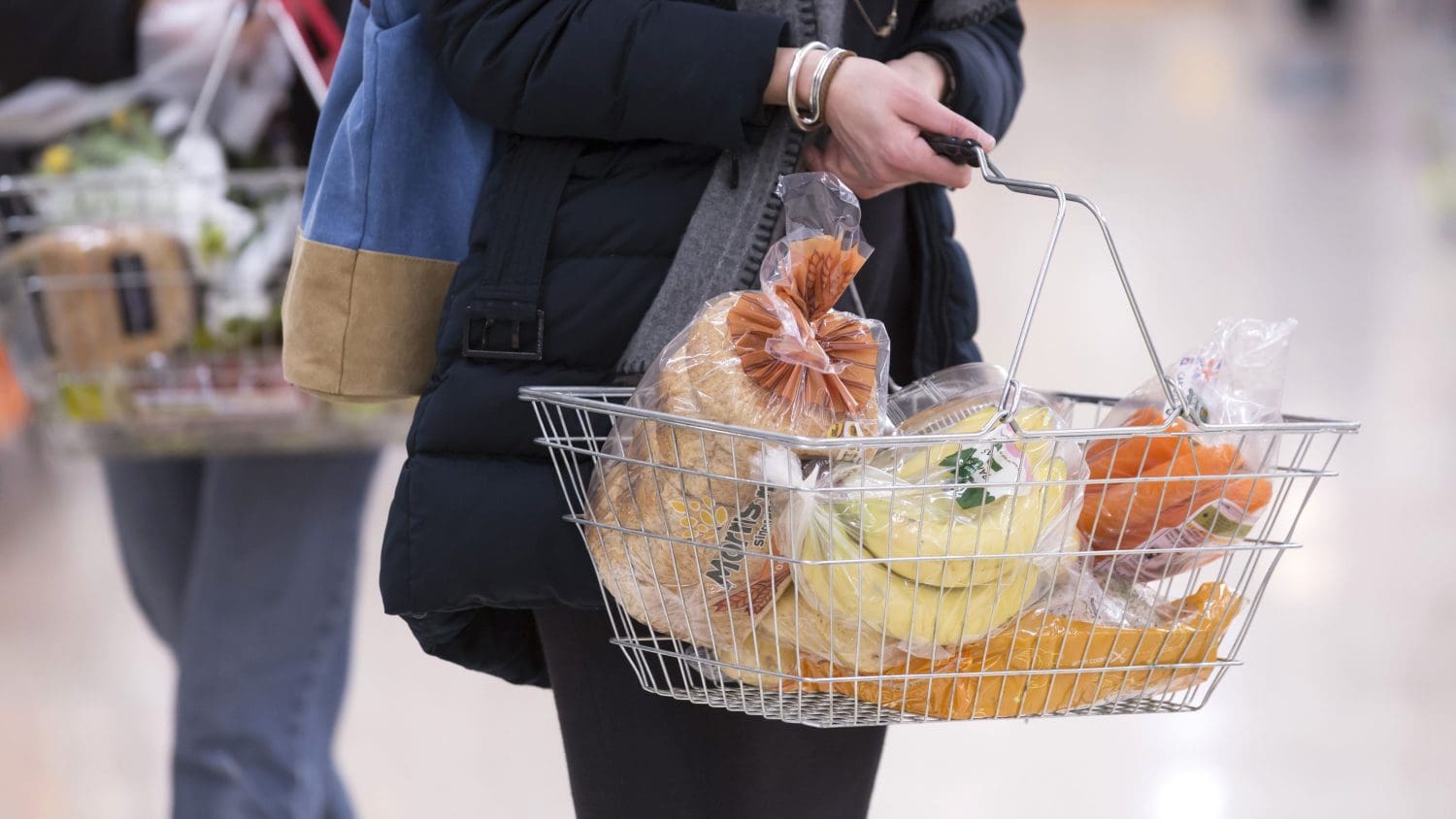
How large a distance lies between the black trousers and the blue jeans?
2.85 feet

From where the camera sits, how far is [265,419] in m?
1.78

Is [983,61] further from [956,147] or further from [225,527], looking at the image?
[225,527]

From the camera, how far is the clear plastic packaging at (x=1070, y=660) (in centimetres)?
89

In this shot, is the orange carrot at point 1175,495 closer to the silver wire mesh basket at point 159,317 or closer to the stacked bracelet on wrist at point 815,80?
the stacked bracelet on wrist at point 815,80

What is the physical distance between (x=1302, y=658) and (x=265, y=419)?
1923mm

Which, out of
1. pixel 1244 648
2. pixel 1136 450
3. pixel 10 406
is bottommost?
pixel 10 406

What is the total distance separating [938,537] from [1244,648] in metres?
2.15

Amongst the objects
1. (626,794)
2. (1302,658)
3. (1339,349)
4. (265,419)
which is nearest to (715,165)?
(626,794)

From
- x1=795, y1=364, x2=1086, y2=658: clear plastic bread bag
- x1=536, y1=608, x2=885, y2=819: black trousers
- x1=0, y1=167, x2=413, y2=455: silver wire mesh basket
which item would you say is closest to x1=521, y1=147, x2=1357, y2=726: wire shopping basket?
x1=795, y1=364, x2=1086, y2=658: clear plastic bread bag

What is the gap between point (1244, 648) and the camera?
2.78 metres

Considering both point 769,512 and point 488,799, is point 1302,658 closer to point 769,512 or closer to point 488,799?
point 488,799

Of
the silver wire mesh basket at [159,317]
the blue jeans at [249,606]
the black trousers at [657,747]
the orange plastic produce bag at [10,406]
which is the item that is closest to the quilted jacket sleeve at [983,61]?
the black trousers at [657,747]

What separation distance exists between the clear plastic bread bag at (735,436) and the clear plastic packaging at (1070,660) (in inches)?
3.4

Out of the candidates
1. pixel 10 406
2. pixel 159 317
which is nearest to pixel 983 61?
pixel 159 317
